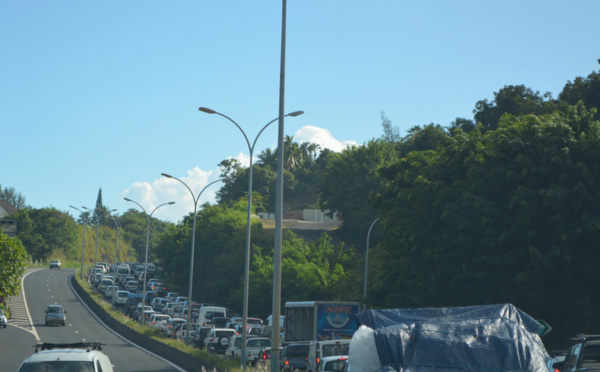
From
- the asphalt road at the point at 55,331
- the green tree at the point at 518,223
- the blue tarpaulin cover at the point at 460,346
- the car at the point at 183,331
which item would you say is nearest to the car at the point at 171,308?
the asphalt road at the point at 55,331

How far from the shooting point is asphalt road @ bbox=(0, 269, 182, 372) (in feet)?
117

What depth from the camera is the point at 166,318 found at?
5728cm

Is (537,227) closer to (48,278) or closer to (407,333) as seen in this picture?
(407,333)

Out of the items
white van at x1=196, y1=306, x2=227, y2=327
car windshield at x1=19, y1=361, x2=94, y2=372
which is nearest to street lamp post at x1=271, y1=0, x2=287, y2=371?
car windshield at x1=19, y1=361, x2=94, y2=372

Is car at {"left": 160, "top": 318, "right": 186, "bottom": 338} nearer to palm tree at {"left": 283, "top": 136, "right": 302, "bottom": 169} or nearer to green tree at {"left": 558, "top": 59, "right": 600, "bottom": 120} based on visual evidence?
green tree at {"left": 558, "top": 59, "right": 600, "bottom": 120}

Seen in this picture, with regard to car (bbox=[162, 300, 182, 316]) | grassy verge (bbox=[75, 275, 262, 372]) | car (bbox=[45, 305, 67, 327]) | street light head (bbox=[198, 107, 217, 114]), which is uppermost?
street light head (bbox=[198, 107, 217, 114])

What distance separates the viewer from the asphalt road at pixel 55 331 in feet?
117

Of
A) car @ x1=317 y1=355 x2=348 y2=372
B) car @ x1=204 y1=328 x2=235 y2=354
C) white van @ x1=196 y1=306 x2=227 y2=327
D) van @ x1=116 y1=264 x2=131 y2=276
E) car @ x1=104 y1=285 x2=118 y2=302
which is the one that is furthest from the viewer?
van @ x1=116 y1=264 x2=131 y2=276

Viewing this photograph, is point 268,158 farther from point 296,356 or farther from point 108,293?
point 296,356

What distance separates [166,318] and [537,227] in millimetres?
35961

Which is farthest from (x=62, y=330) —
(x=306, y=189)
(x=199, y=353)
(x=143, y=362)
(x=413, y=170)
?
(x=306, y=189)

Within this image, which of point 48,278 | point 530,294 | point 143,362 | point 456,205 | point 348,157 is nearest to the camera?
point 530,294

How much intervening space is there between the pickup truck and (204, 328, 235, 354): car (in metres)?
28.0

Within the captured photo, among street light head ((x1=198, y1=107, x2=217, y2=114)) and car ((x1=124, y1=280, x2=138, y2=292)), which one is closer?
street light head ((x1=198, y1=107, x2=217, y2=114))
